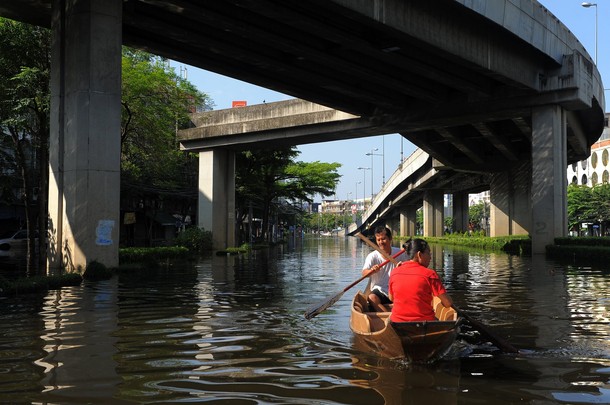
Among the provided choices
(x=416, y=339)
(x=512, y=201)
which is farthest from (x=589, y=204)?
(x=416, y=339)

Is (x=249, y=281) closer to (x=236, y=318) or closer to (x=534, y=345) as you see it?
(x=236, y=318)

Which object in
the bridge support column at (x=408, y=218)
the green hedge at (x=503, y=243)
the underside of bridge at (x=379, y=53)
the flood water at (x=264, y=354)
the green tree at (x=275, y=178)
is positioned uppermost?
the underside of bridge at (x=379, y=53)

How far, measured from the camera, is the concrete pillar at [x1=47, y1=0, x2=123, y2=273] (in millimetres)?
16844

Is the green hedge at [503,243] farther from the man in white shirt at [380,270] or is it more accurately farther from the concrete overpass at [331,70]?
the man in white shirt at [380,270]

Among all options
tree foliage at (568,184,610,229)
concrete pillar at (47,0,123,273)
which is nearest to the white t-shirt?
concrete pillar at (47,0,123,273)

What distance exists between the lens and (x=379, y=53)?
2264 cm

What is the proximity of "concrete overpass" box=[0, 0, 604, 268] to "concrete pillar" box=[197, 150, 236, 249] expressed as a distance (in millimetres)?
137

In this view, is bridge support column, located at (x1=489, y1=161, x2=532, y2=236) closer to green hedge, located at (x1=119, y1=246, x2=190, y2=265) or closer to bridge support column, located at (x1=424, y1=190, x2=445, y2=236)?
bridge support column, located at (x1=424, y1=190, x2=445, y2=236)

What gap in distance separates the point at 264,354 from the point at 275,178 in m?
42.1

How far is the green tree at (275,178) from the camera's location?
4488cm

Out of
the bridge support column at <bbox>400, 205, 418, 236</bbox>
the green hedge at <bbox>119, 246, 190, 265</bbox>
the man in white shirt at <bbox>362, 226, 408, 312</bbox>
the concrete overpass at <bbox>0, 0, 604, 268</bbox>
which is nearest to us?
the man in white shirt at <bbox>362, 226, 408, 312</bbox>

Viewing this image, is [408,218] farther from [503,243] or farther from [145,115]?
[145,115]

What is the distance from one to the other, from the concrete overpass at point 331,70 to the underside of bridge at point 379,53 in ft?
0.22

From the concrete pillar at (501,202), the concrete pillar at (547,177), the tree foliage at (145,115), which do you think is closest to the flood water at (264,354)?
the tree foliage at (145,115)
